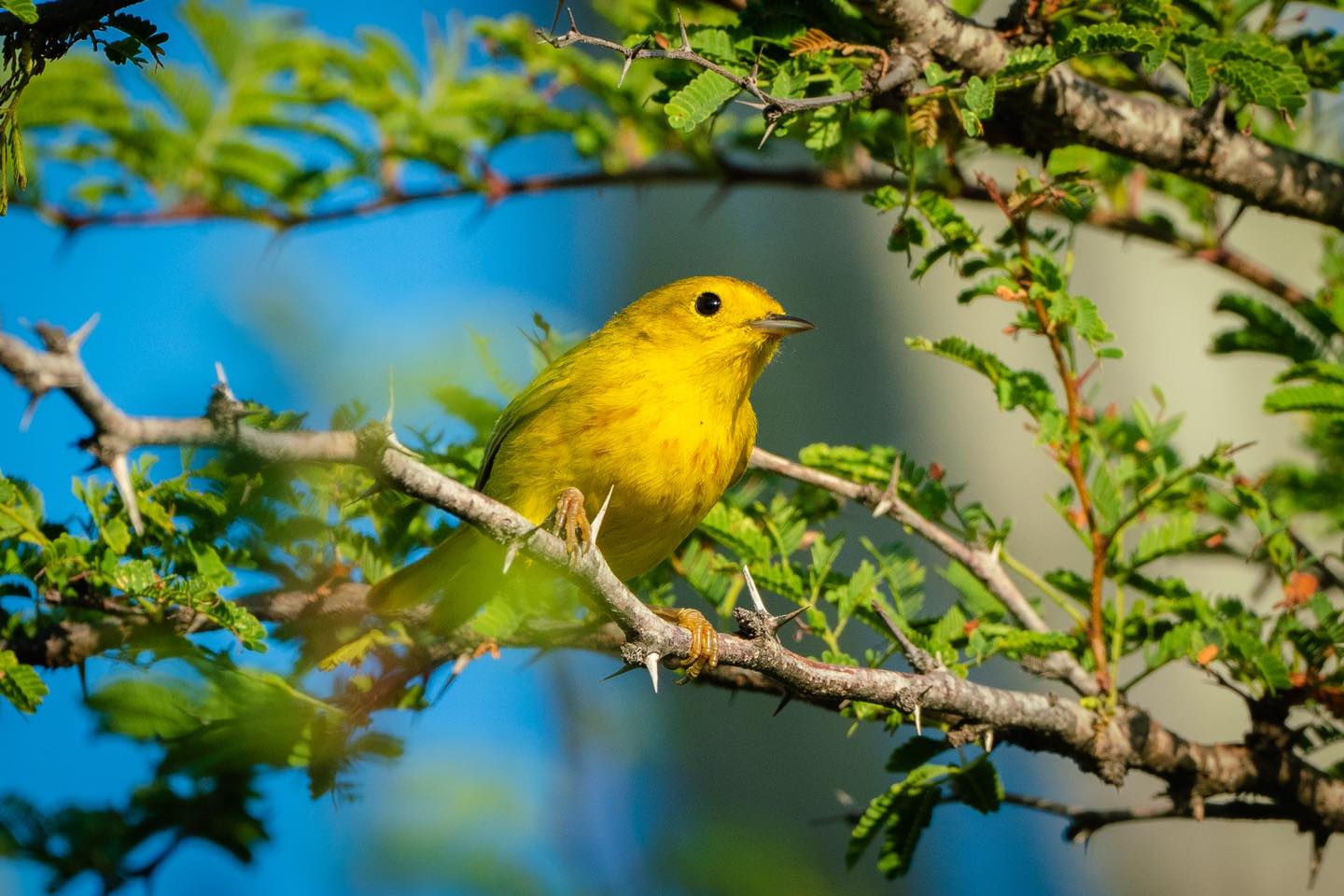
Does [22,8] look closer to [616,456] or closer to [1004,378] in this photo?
[616,456]

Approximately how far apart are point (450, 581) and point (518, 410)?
57cm

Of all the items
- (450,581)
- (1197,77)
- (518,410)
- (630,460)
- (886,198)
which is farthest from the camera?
(518,410)

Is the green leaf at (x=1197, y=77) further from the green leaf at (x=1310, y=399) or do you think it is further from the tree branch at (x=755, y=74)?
the green leaf at (x=1310, y=399)

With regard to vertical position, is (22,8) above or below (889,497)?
above

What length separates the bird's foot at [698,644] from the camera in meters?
2.71

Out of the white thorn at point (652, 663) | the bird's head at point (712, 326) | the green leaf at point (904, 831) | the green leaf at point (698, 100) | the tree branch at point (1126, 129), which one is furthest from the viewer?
the bird's head at point (712, 326)

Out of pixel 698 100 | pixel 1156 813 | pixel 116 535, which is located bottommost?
pixel 1156 813

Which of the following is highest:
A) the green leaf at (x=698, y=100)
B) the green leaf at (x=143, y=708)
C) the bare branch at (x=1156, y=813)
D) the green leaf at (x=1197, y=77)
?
the green leaf at (x=1197, y=77)

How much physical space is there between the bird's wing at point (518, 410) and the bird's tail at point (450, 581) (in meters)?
0.18

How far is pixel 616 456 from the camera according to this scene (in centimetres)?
346

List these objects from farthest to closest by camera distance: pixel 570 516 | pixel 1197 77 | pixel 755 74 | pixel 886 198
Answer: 1. pixel 886 198
2. pixel 1197 77
3. pixel 570 516
4. pixel 755 74

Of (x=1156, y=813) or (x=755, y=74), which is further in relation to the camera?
(x=1156, y=813)

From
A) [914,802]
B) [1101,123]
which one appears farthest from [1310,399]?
[914,802]

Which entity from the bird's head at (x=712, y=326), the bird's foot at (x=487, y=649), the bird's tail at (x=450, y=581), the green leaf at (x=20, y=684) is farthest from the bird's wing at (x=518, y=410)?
the green leaf at (x=20, y=684)
